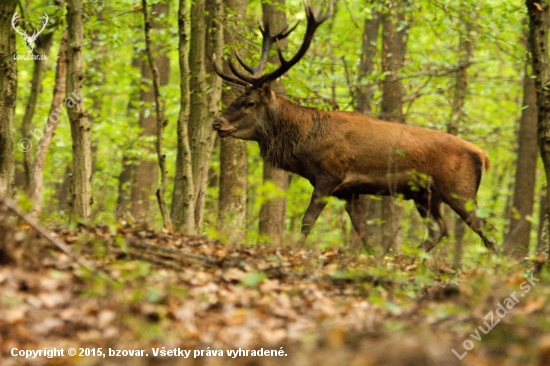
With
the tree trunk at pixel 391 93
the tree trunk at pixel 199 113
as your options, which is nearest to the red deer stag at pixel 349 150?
the tree trunk at pixel 199 113

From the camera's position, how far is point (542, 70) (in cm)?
771

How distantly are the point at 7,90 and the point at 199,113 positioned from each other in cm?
283

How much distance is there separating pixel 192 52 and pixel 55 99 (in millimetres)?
2182

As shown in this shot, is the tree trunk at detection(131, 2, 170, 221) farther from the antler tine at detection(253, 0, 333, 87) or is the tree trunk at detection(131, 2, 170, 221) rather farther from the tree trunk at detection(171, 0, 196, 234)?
the antler tine at detection(253, 0, 333, 87)

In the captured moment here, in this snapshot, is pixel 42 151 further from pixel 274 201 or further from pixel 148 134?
pixel 148 134

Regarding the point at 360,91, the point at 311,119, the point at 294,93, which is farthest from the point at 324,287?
the point at 360,91

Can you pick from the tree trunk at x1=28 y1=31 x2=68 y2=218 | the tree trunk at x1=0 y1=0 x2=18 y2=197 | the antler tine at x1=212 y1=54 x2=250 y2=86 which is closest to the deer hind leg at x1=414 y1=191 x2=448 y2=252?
the antler tine at x1=212 y1=54 x2=250 y2=86

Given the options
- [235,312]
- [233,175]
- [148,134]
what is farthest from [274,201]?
[235,312]

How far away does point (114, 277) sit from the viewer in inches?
203

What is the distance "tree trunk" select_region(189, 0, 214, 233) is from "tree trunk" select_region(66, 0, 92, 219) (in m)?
1.92

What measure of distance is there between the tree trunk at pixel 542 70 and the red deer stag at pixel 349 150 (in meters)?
2.48

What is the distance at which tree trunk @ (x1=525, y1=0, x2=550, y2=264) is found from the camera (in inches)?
299

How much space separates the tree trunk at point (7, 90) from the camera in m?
8.40

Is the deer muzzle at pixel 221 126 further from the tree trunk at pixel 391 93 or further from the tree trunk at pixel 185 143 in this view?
the tree trunk at pixel 391 93
